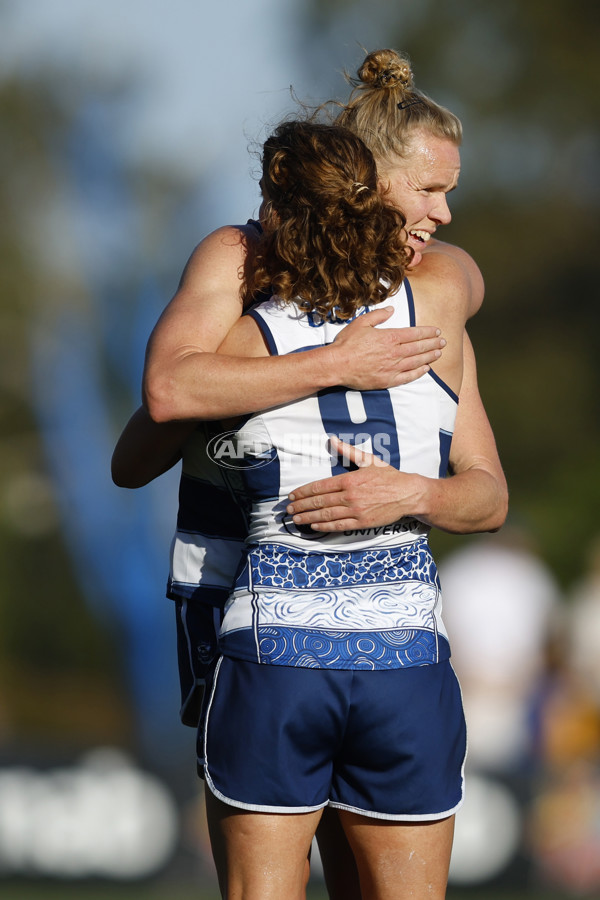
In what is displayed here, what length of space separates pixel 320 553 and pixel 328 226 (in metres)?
0.61

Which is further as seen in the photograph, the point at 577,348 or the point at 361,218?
the point at 577,348

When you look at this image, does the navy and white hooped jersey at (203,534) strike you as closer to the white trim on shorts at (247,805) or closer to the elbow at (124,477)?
the elbow at (124,477)

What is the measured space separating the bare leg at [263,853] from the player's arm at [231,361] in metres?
0.75

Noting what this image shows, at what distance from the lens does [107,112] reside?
50.5 ft

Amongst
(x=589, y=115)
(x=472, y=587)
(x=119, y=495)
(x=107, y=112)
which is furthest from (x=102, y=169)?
(x=589, y=115)

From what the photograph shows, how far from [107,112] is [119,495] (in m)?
7.45

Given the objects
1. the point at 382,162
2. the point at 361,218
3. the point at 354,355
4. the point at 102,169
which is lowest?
the point at 354,355

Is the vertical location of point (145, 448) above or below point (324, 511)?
above

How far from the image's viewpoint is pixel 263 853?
2066mm

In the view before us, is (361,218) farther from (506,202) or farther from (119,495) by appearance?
(506,202)

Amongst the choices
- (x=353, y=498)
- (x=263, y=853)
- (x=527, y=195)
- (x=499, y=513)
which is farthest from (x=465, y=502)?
(x=527, y=195)

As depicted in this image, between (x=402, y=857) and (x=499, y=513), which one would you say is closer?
(x=402, y=857)

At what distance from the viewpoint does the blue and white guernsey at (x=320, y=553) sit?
6.87 feet

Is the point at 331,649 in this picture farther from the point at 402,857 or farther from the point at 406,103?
the point at 406,103
